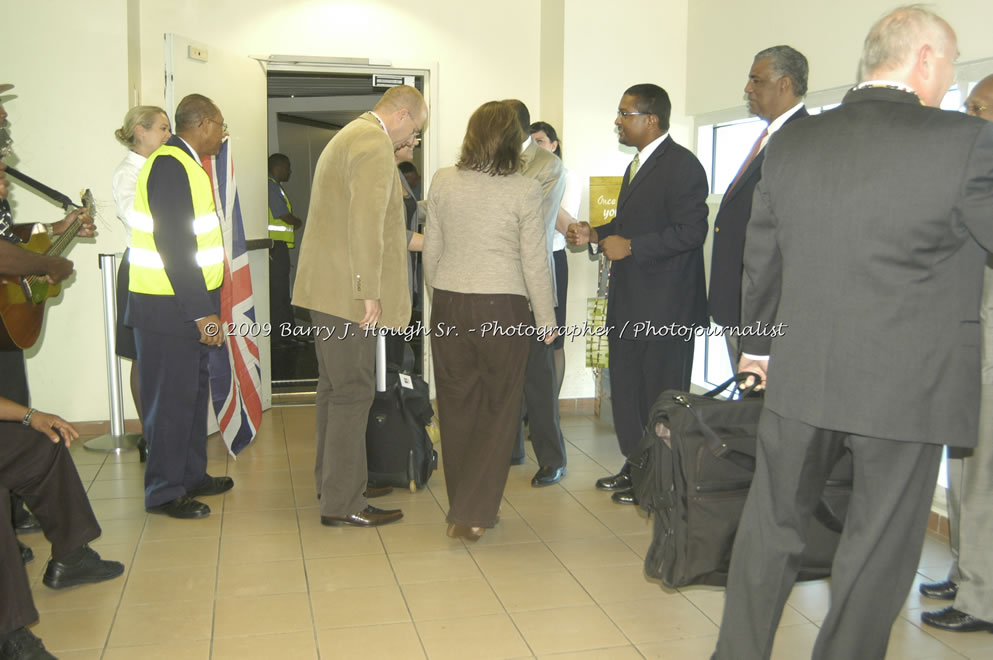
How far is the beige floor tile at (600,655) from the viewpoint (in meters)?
2.51

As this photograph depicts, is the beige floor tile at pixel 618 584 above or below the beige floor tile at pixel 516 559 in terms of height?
below

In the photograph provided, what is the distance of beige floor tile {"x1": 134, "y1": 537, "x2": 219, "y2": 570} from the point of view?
3184mm

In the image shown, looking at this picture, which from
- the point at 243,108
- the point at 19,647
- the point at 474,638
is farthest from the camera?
the point at 243,108

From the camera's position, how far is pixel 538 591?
9.77 feet

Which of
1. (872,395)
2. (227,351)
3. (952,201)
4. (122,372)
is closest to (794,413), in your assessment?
(872,395)

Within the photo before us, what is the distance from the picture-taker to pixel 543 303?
327cm

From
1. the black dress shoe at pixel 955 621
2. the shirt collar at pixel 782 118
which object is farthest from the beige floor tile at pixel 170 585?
the shirt collar at pixel 782 118

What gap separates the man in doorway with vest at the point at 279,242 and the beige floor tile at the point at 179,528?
351cm

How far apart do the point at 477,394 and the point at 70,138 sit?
2.95 meters

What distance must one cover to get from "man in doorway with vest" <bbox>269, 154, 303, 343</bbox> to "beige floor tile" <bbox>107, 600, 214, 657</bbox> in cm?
439

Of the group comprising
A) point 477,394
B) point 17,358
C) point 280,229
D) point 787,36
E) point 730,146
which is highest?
point 787,36

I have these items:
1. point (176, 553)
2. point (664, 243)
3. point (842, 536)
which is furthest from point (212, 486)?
point (842, 536)

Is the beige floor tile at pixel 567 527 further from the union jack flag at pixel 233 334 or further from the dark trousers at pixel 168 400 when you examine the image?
the union jack flag at pixel 233 334

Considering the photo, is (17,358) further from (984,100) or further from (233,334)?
(984,100)
